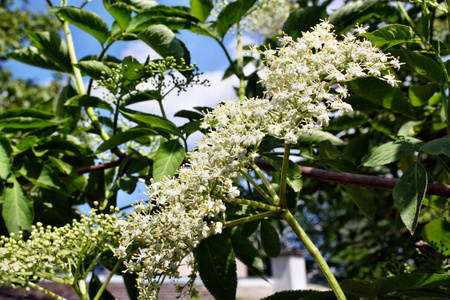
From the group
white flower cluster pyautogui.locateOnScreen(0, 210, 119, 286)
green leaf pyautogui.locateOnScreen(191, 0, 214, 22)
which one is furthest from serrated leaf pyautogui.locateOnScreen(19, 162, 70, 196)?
green leaf pyautogui.locateOnScreen(191, 0, 214, 22)

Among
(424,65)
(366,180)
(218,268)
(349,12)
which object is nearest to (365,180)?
(366,180)

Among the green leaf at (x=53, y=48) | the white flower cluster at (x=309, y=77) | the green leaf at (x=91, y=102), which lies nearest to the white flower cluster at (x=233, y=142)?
the white flower cluster at (x=309, y=77)

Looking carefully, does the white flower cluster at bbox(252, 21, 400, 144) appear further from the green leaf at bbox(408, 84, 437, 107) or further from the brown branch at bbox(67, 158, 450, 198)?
the green leaf at bbox(408, 84, 437, 107)

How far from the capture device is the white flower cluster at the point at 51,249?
113cm

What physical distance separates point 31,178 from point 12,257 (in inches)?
19.5

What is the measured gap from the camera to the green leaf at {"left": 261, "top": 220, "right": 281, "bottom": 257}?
4.58 ft

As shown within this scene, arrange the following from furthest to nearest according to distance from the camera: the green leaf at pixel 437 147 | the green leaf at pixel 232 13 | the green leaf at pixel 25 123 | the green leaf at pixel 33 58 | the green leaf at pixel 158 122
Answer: the green leaf at pixel 33 58
the green leaf at pixel 25 123
the green leaf at pixel 232 13
the green leaf at pixel 158 122
the green leaf at pixel 437 147

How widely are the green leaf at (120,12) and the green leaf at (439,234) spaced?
1.31 meters

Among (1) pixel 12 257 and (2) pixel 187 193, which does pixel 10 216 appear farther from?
(2) pixel 187 193

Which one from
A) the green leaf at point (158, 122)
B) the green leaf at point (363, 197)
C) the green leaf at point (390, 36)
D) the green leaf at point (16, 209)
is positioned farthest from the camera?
the green leaf at point (16, 209)

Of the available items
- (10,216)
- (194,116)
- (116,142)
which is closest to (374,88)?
(194,116)

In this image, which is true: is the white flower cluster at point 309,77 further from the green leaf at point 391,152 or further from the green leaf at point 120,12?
the green leaf at point 120,12

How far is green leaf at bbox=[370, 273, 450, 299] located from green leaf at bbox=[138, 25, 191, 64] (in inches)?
37.9

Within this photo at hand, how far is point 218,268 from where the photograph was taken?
116 centimetres
